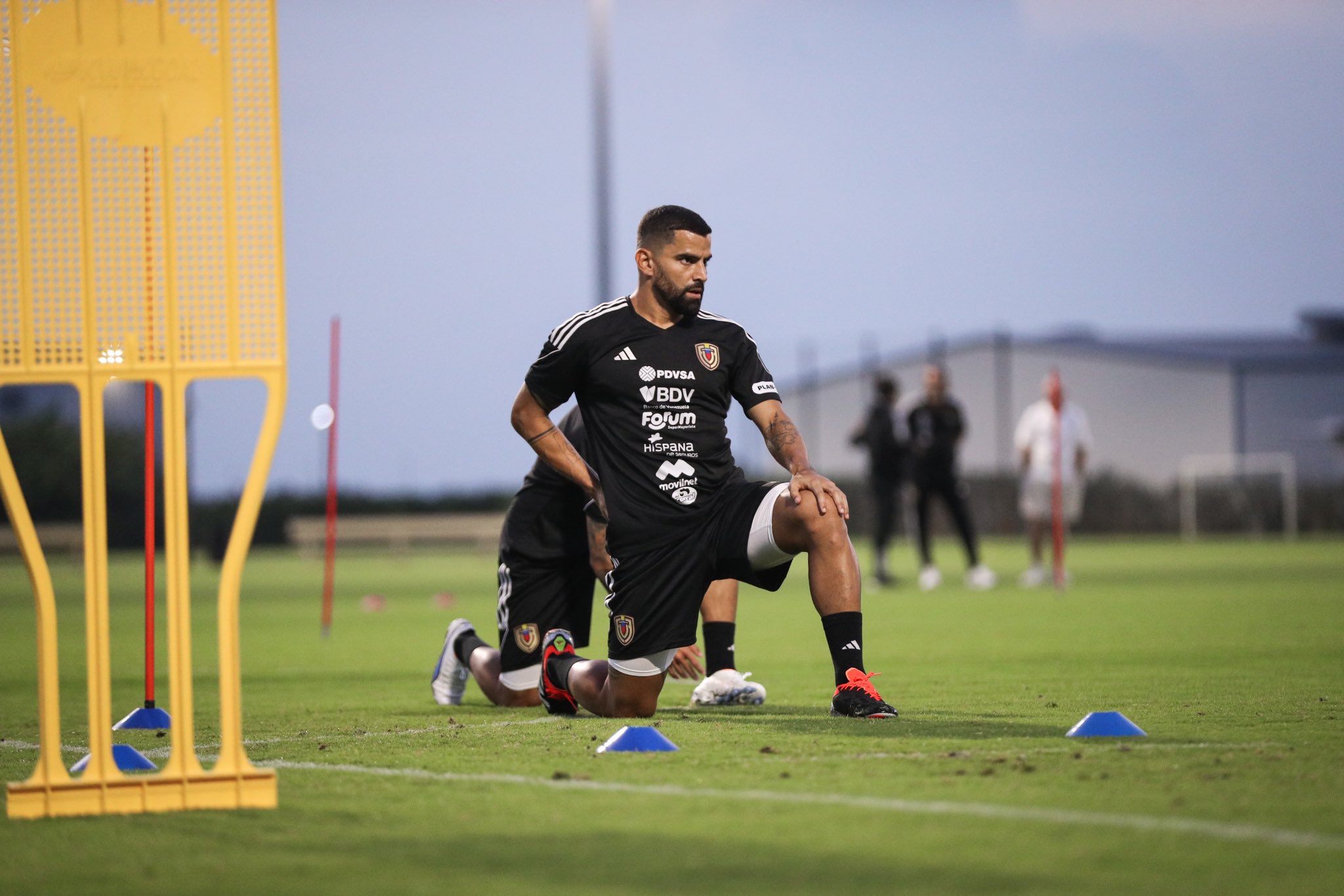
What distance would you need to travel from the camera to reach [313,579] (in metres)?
23.4

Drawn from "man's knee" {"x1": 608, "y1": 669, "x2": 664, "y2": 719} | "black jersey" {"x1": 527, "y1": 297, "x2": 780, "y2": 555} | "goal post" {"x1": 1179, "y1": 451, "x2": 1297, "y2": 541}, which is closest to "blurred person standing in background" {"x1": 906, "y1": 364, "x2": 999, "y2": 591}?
"black jersey" {"x1": 527, "y1": 297, "x2": 780, "y2": 555}

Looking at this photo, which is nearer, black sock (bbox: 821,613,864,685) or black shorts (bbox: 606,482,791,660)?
black sock (bbox: 821,613,864,685)

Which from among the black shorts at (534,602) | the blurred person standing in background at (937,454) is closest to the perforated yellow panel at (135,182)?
the black shorts at (534,602)

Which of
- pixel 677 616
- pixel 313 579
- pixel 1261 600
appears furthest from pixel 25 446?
pixel 677 616

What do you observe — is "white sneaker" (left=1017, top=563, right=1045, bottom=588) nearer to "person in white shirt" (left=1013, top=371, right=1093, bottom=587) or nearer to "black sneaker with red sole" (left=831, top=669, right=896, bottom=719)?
"person in white shirt" (left=1013, top=371, right=1093, bottom=587)

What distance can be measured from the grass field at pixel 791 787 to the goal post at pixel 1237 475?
2625 cm

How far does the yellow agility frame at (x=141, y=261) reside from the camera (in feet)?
14.6

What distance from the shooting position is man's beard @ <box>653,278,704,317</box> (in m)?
6.58

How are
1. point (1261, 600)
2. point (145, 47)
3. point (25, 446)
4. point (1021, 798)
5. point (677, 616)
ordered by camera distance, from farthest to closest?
1. point (25, 446)
2. point (1261, 600)
3. point (677, 616)
4. point (145, 47)
5. point (1021, 798)

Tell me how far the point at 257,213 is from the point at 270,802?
1.60 meters

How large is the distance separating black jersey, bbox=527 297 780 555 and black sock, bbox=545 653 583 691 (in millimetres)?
663

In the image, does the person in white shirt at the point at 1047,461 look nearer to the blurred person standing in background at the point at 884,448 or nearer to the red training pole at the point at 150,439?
the blurred person standing in background at the point at 884,448

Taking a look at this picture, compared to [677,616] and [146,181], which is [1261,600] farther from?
[146,181]

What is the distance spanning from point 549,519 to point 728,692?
→ 3.64 feet
